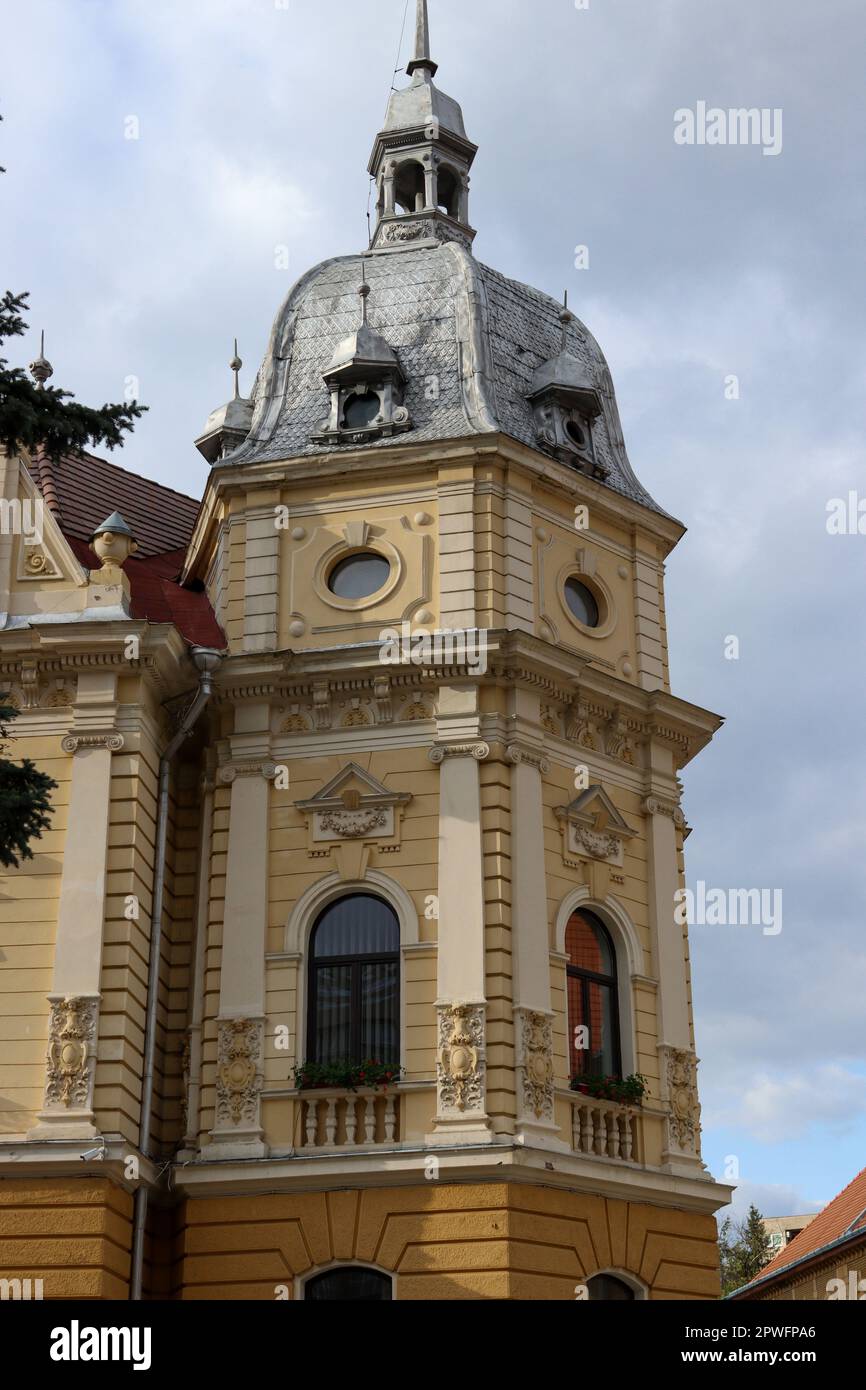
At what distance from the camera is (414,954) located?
76.7 feet

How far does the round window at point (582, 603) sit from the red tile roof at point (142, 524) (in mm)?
5273

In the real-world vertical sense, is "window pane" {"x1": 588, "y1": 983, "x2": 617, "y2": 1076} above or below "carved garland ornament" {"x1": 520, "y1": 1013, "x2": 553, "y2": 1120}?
above

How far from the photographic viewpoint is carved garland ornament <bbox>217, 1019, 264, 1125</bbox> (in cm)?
2288

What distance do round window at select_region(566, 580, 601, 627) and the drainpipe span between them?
18.4ft

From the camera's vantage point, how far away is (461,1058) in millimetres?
22344

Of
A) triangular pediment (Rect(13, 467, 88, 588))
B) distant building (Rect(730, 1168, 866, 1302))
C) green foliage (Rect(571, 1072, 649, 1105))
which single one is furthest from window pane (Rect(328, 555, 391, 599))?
distant building (Rect(730, 1168, 866, 1302))

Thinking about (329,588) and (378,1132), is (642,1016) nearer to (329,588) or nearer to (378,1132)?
(378,1132)

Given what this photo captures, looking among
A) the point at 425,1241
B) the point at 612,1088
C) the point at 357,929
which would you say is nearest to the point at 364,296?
the point at 357,929

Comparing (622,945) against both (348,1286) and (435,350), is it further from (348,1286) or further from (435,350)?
(435,350)

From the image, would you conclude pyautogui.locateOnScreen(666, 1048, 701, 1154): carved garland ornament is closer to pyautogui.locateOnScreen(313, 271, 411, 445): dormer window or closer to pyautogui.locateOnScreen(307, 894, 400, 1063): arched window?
pyautogui.locateOnScreen(307, 894, 400, 1063): arched window

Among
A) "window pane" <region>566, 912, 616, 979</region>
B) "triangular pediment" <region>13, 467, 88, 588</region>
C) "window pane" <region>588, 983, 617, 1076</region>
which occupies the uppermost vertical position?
"triangular pediment" <region>13, 467, 88, 588</region>

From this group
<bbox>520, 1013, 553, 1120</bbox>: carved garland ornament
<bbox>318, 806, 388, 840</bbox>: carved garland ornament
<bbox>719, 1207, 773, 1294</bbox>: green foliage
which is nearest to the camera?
<bbox>520, 1013, 553, 1120</bbox>: carved garland ornament

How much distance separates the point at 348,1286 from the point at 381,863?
546cm

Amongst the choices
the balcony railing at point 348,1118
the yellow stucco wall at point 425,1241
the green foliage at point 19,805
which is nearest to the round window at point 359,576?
the balcony railing at point 348,1118
